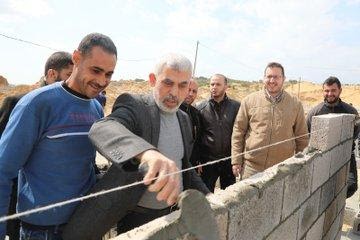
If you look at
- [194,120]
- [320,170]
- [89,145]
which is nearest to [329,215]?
[320,170]

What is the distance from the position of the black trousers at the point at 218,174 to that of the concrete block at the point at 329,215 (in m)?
1.26

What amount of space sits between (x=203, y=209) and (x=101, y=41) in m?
1.05

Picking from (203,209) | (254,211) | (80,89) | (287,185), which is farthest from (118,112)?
(287,185)

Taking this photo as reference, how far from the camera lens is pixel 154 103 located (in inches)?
85.5

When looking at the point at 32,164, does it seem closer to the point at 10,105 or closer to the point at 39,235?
the point at 39,235

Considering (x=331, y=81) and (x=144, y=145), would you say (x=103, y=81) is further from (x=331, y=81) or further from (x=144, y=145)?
(x=331, y=81)

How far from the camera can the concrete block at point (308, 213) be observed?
3.69 metres

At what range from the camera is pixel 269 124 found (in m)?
4.43

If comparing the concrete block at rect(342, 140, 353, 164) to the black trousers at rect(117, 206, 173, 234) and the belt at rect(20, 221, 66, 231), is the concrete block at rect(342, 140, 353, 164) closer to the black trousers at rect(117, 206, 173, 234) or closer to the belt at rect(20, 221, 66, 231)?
the black trousers at rect(117, 206, 173, 234)

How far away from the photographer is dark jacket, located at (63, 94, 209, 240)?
1.47m

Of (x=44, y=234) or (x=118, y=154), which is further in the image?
Result: (x=44, y=234)

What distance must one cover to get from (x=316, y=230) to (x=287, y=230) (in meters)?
1.31

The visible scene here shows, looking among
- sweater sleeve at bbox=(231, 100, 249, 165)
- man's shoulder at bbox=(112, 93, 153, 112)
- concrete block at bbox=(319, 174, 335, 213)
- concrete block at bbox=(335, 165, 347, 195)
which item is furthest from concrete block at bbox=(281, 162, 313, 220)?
concrete block at bbox=(335, 165, 347, 195)

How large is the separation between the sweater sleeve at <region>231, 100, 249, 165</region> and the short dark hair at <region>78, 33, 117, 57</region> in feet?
9.17
